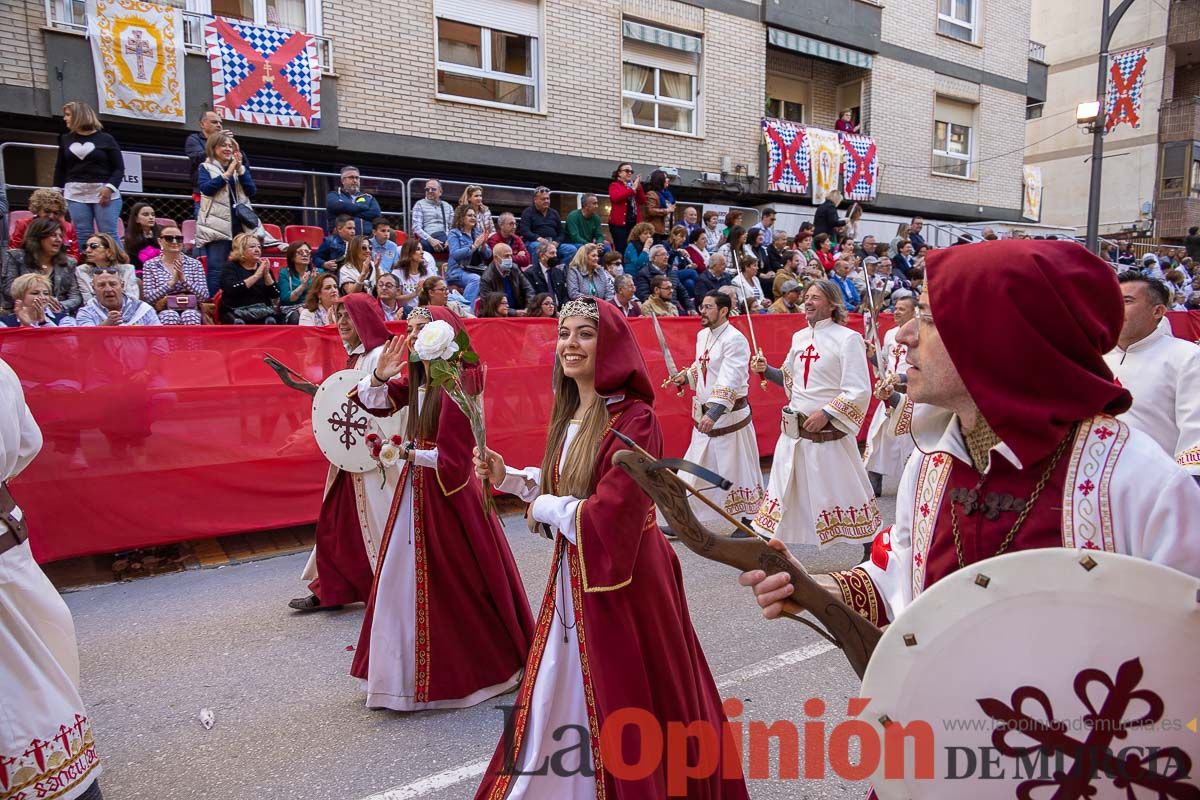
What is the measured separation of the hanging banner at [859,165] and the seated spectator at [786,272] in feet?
16.8

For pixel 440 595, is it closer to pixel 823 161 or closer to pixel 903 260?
pixel 903 260

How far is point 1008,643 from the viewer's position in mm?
1469

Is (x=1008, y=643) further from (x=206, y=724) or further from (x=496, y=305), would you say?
(x=496, y=305)

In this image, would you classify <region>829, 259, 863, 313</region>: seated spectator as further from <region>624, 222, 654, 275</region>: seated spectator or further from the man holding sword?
the man holding sword

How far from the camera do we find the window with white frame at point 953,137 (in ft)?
66.5

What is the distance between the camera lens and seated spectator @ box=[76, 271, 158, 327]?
668cm

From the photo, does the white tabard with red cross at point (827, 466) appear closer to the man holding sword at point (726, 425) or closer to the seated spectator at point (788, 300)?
the man holding sword at point (726, 425)

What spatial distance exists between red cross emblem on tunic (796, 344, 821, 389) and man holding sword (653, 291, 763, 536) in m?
0.66

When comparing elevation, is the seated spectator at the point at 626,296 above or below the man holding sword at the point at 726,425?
above

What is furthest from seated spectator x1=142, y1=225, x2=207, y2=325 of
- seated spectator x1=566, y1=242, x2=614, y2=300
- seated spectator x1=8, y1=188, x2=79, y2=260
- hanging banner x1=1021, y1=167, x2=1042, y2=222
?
hanging banner x1=1021, y1=167, x2=1042, y2=222

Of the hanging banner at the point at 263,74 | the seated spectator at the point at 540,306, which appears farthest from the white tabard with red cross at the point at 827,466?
the hanging banner at the point at 263,74

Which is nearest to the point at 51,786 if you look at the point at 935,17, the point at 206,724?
the point at 206,724

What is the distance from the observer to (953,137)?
20.7m

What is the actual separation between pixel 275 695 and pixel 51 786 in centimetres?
157
